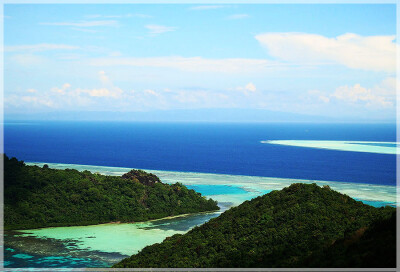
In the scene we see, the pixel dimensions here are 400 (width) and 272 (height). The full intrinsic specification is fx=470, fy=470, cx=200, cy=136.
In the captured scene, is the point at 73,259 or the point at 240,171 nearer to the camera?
the point at 73,259

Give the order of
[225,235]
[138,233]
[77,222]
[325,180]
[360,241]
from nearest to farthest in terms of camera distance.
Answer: [360,241], [225,235], [138,233], [77,222], [325,180]

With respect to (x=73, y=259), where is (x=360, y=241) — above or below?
above

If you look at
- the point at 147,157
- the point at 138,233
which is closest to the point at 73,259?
the point at 138,233

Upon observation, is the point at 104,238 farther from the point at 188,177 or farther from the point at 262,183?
the point at 188,177

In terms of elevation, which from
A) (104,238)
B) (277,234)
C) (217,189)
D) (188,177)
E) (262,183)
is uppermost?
(188,177)

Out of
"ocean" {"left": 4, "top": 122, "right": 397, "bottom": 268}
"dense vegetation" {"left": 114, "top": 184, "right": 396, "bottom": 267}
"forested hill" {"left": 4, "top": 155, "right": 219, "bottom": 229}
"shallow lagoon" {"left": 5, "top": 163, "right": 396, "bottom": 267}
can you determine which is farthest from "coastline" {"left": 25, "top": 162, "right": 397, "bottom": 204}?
"dense vegetation" {"left": 114, "top": 184, "right": 396, "bottom": 267}

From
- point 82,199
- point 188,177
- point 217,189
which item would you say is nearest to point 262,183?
point 217,189

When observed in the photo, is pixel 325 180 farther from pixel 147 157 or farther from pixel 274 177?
pixel 147 157
